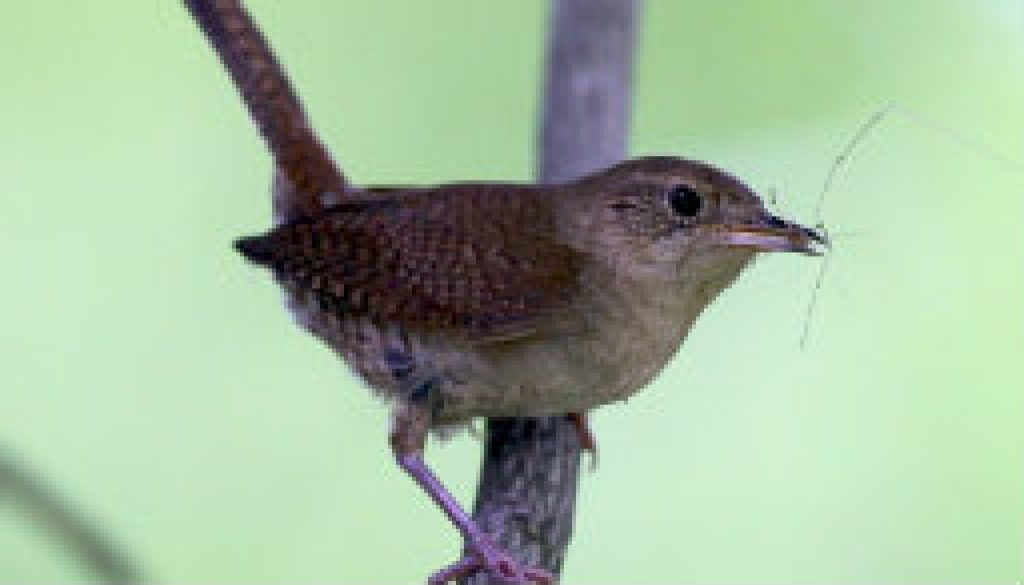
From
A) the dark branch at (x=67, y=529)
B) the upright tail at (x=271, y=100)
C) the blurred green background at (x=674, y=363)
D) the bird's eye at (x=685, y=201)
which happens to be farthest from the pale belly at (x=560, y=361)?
the blurred green background at (x=674, y=363)

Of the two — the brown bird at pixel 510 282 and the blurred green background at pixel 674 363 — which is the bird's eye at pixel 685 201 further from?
the blurred green background at pixel 674 363

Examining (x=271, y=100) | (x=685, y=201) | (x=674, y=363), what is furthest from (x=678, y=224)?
(x=674, y=363)

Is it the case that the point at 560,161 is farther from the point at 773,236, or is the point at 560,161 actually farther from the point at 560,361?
the point at 773,236

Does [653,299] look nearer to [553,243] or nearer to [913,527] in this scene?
[553,243]

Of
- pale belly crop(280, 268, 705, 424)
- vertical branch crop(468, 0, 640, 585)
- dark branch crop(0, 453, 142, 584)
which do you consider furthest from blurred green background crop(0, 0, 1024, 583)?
pale belly crop(280, 268, 705, 424)

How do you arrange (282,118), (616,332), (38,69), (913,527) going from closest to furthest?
(616,332), (282,118), (913,527), (38,69)

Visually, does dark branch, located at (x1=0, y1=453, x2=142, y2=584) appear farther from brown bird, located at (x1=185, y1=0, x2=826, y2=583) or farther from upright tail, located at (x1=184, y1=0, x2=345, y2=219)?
upright tail, located at (x1=184, y1=0, x2=345, y2=219)

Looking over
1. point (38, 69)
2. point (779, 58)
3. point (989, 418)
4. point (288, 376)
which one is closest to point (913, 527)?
point (989, 418)
